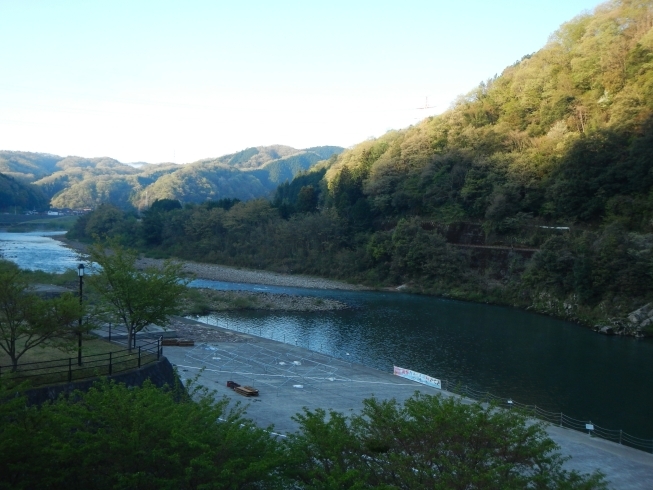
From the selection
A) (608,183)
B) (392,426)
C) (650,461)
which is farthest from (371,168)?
(392,426)

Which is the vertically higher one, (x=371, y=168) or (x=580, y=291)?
(x=371, y=168)

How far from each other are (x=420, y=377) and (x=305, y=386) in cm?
418

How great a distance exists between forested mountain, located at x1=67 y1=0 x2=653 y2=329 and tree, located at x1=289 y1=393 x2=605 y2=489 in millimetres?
26550

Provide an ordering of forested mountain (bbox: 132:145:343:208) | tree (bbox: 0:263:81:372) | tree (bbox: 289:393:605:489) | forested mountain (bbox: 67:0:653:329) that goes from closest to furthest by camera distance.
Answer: tree (bbox: 289:393:605:489) → tree (bbox: 0:263:81:372) → forested mountain (bbox: 67:0:653:329) → forested mountain (bbox: 132:145:343:208)

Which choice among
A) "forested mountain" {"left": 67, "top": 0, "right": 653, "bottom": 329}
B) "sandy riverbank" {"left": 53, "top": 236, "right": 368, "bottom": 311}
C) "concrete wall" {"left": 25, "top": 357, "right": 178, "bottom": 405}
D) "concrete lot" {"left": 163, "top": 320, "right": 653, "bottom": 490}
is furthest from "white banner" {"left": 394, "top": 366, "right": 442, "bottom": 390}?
"forested mountain" {"left": 67, "top": 0, "right": 653, "bottom": 329}

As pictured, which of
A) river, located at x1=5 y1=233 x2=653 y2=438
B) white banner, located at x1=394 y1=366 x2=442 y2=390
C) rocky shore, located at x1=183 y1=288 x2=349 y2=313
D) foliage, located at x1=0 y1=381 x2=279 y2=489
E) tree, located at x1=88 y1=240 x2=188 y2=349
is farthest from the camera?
rocky shore, located at x1=183 y1=288 x2=349 y2=313

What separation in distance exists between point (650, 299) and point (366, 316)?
50.6 feet

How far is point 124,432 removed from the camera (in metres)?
6.96

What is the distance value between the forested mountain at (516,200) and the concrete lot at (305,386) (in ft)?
61.6

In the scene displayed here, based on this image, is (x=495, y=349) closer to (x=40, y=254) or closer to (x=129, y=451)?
(x=129, y=451)

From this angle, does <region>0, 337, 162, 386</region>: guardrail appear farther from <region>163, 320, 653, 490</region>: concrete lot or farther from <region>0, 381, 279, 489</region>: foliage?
<region>0, 381, 279, 489</region>: foliage

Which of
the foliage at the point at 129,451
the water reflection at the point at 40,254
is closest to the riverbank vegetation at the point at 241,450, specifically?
the foliage at the point at 129,451

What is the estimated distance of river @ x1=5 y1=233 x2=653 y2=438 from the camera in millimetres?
19375

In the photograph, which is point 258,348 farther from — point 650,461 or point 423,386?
point 650,461
